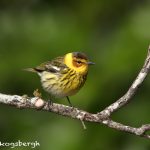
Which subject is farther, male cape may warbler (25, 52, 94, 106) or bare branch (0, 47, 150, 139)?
male cape may warbler (25, 52, 94, 106)

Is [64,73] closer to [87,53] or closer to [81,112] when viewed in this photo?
[87,53]

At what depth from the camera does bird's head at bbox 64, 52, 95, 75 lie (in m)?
6.00

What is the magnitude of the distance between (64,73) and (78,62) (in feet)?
0.51

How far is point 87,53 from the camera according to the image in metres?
6.38

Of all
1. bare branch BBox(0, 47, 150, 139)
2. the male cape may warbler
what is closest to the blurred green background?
the male cape may warbler

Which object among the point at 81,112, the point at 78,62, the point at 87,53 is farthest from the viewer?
the point at 87,53

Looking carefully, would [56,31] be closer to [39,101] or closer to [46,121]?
[46,121]

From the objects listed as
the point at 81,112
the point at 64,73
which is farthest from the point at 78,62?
the point at 81,112

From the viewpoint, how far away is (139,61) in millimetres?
5980

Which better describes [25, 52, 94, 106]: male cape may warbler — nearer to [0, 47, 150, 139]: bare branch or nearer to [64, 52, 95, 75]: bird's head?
[64, 52, 95, 75]: bird's head

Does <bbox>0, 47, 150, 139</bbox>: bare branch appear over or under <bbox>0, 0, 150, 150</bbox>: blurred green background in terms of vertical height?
over

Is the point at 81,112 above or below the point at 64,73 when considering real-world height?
above

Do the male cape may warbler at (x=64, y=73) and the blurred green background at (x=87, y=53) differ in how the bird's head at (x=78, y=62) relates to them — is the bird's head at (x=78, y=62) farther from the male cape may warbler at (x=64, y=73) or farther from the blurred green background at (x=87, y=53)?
the blurred green background at (x=87, y=53)

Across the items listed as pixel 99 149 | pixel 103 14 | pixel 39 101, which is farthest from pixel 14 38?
pixel 39 101
